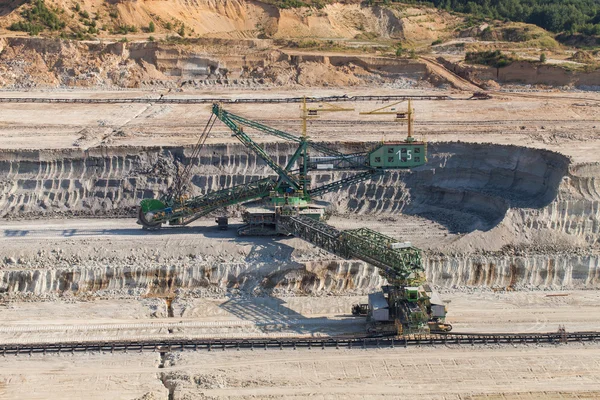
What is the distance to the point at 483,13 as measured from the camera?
95562mm

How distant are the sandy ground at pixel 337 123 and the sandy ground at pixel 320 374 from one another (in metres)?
17.4

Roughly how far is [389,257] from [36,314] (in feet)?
49.5

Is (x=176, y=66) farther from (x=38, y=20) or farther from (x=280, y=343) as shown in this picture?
(x=280, y=343)

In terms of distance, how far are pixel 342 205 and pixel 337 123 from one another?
900 centimetres

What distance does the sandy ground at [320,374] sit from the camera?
31938 mm

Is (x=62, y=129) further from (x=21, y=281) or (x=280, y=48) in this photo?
(x=280, y=48)

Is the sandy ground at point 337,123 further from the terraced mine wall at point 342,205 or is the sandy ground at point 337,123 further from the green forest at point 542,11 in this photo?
the green forest at point 542,11

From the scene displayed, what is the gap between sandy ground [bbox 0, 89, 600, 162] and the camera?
176 ft

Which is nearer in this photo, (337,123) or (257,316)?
(257,316)

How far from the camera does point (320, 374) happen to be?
109 feet

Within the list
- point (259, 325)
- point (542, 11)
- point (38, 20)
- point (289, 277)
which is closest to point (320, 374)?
point (259, 325)

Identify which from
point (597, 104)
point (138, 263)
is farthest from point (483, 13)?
point (138, 263)

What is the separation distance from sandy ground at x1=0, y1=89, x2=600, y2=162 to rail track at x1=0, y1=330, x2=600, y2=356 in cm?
1514

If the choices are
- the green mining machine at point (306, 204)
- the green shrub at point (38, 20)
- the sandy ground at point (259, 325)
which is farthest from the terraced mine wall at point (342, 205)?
the green shrub at point (38, 20)
